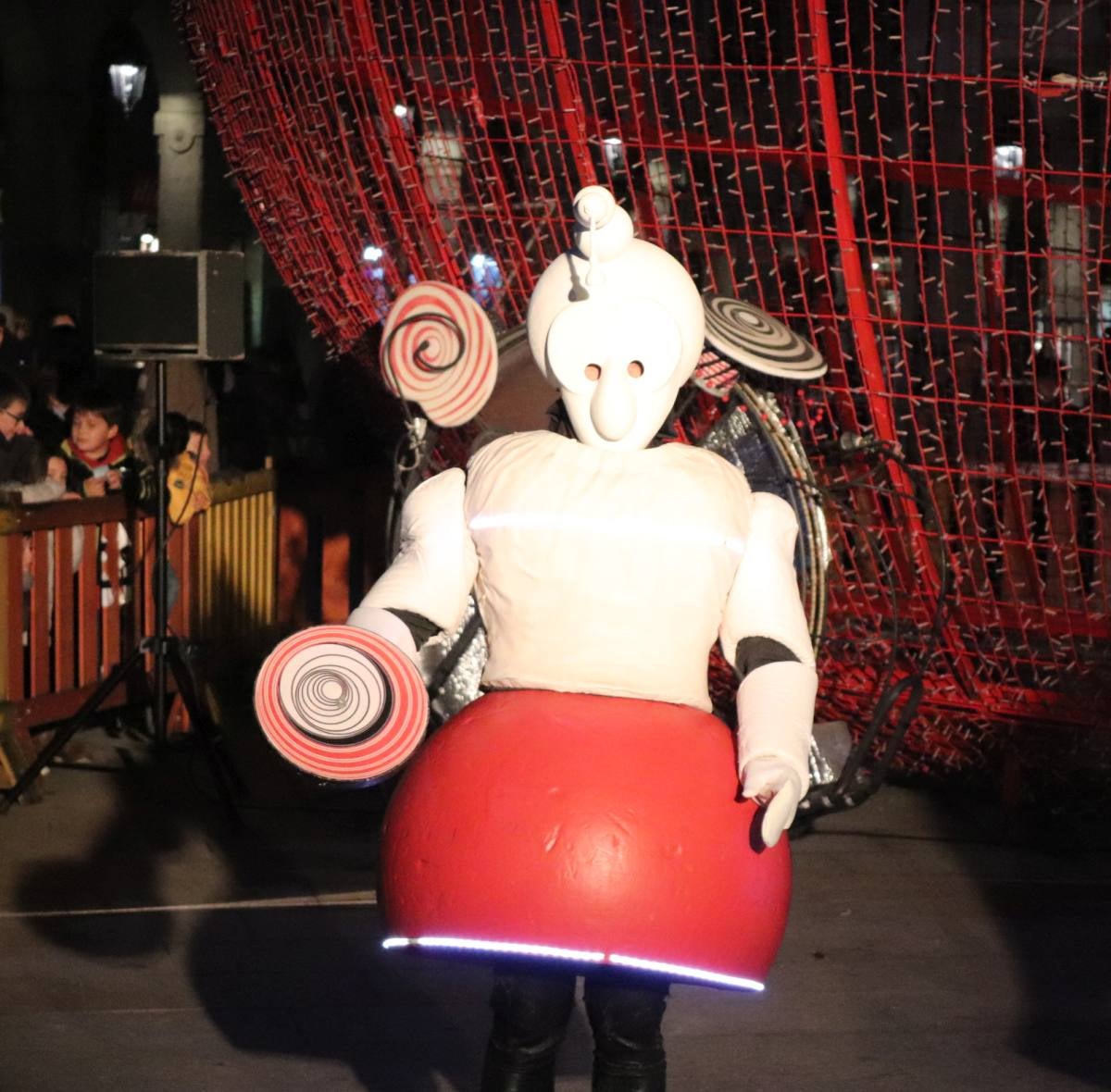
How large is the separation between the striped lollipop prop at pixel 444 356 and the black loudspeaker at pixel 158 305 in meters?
2.53

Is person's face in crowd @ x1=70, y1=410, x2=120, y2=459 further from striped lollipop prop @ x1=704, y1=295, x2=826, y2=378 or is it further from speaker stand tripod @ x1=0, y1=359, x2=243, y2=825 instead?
striped lollipop prop @ x1=704, y1=295, x2=826, y2=378

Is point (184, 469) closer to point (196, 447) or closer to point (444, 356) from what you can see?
point (196, 447)

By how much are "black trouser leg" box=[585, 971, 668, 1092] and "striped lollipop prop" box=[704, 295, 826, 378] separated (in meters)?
1.95

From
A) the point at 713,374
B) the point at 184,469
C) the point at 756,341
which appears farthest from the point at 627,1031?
the point at 184,469

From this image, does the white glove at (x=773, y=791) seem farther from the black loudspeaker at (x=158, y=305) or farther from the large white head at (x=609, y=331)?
the black loudspeaker at (x=158, y=305)

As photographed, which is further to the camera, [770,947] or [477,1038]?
[477,1038]

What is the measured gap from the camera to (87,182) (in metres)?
21.3

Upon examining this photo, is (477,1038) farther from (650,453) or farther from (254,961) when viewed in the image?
(650,453)

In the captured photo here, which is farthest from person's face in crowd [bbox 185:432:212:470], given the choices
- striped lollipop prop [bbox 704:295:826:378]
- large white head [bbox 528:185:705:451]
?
large white head [bbox 528:185:705:451]

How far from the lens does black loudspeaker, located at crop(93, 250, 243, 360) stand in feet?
21.5

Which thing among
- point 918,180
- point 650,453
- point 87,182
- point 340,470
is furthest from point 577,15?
point 87,182

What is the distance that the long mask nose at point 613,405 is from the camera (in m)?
3.31

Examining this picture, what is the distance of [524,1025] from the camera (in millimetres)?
3248

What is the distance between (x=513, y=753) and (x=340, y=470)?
6.77 meters
